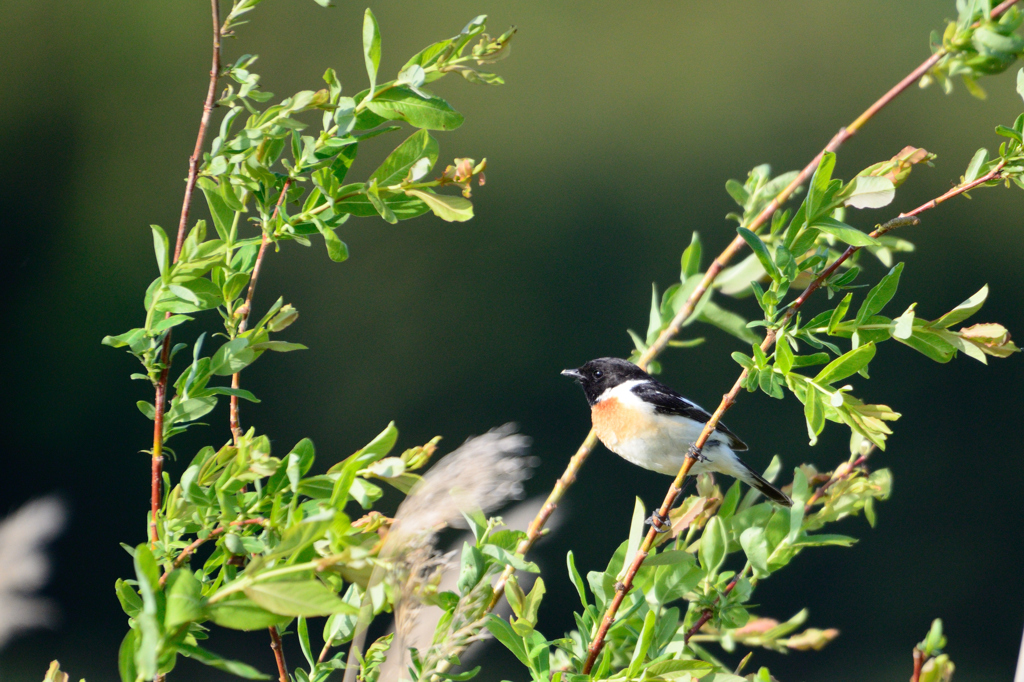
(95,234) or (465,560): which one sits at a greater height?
(465,560)

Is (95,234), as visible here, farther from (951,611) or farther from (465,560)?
(951,611)

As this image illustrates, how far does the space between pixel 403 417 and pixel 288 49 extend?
2065 mm

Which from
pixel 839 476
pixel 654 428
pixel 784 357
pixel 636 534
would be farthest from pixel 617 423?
pixel 784 357

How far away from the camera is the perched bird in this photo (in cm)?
139

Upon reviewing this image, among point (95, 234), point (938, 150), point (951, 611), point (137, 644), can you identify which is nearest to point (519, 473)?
point (137, 644)

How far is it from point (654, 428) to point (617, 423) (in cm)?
6

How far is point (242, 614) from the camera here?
0.41 m

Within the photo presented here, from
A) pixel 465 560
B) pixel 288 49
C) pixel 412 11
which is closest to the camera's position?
pixel 465 560

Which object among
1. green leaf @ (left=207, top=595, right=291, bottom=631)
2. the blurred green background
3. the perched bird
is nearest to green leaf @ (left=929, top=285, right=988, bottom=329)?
green leaf @ (left=207, top=595, right=291, bottom=631)

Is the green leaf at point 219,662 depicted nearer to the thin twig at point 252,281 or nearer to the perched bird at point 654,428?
the thin twig at point 252,281

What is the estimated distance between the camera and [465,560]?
0.54 meters

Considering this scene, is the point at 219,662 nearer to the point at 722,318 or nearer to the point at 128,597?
the point at 128,597

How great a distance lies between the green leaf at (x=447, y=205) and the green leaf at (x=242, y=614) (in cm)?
28

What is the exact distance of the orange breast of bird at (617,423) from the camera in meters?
1.42
